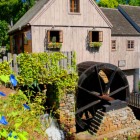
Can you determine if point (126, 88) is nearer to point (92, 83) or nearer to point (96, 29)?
point (92, 83)

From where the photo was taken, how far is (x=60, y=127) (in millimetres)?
7445

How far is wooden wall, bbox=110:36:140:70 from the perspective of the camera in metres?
13.7

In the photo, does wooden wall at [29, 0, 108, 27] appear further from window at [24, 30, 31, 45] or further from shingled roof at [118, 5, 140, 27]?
shingled roof at [118, 5, 140, 27]

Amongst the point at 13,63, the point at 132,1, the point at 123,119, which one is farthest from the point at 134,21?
the point at 132,1

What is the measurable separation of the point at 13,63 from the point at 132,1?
31.4m

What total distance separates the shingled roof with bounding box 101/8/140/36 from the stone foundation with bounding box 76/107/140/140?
6.59 m

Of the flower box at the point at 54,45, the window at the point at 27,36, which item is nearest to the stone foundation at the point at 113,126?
the flower box at the point at 54,45

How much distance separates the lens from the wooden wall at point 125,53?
13.7 metres

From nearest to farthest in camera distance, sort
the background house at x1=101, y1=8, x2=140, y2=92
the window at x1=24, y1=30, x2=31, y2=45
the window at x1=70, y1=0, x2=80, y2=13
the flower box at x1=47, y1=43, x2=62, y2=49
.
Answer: the flower box at x1=47, y1=43, x2=62, y2=49 → the window at x1=24, y1=30, x2=31, y2=45 → the window at x1=70, y1=0, x2=80, y2=13 → the background house at x1=101, y1=8, x2=140, y2=92

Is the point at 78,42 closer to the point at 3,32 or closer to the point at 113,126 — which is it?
the point at 113,126

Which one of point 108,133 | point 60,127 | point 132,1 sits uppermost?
point 132,1

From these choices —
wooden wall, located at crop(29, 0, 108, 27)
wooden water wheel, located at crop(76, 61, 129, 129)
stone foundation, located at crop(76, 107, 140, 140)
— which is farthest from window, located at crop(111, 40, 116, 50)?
stone foundation, located at crop(76, 107, 140, 140)

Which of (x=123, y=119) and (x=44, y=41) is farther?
(x=44, y=41)

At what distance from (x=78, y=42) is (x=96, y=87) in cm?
284
